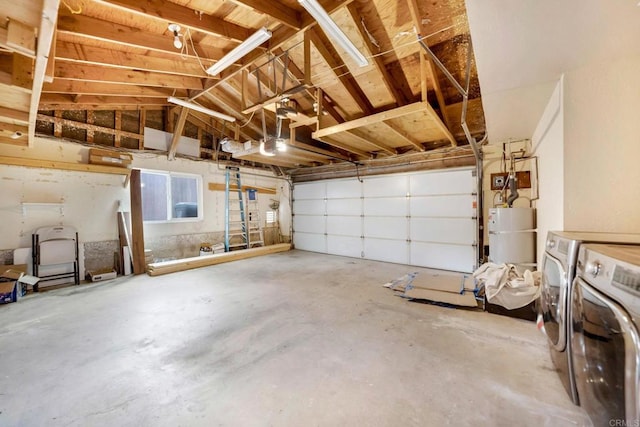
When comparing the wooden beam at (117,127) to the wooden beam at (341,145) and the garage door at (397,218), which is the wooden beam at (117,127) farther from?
the garage door at (397,218)

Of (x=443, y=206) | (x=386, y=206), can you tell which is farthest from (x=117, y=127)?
(x=443, y=206)

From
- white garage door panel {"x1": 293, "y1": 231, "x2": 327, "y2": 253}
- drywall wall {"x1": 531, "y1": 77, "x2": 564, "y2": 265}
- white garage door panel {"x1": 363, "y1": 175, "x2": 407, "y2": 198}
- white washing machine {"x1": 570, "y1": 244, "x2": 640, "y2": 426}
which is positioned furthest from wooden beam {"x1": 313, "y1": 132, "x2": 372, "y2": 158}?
white washing machine {"x1": 570, "y1": 244, "x2": 640, "y2": 426}

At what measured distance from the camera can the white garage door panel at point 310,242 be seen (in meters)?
7.65

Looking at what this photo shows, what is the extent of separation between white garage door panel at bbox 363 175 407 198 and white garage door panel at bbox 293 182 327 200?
1.51 m

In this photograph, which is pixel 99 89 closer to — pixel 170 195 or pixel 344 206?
pixel 170 195

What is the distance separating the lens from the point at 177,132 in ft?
17.6

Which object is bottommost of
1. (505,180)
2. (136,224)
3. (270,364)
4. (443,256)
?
(270,364)

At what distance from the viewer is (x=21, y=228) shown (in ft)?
13.5

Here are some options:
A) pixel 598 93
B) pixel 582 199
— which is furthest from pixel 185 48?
pixel 582 199

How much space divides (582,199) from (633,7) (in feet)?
4.19

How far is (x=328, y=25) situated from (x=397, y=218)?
187 inches

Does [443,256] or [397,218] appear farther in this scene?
[397,218]

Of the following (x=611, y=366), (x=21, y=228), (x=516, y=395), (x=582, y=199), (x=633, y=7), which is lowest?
(x=516, y=395)

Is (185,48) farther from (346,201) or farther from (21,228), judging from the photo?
(346,201)
